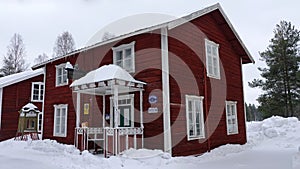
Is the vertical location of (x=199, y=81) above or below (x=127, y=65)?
below

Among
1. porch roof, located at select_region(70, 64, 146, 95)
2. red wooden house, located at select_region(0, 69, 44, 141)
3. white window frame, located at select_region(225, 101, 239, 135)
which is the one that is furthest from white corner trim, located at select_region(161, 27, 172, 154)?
red wooden house, located at select_region(0, 69, 44, 141)

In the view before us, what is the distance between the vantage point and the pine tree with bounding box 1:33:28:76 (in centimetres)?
3297

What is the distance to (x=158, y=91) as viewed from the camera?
10.2 m

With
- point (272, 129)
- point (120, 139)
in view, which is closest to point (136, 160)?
point (120, 139)

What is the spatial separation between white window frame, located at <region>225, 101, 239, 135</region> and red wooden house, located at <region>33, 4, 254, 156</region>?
39 millimetres

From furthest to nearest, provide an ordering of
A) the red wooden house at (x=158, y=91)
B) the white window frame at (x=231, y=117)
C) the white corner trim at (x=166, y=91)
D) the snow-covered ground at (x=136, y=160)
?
the white window frame at (x=231, y=117), the red wooden house at (x=158, y=91), the white corner trim at (x=166, y=91), the snow-covered ground at (x=136, y=160)

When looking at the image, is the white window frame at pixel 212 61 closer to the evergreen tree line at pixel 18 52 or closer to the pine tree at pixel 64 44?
the evergreen tree line at pixel 18 52

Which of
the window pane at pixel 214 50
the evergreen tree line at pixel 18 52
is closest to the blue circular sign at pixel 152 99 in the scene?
the window pane at pixel 214 50

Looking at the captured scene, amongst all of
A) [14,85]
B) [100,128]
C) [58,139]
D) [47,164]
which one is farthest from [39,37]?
[47,164]

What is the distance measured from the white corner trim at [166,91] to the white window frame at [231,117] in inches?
190

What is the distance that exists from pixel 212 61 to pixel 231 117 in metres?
A: 3.20

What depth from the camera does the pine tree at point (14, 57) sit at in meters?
33.0

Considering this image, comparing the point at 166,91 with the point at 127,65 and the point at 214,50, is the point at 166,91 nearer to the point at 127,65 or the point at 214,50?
the point at 127,65

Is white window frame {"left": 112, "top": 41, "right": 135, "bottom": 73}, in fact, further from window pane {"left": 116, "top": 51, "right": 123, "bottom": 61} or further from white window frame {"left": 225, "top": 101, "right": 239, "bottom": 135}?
white window frame {"left": 225, "top": 101, "right": 239, "bottom": 135}
